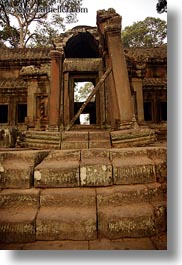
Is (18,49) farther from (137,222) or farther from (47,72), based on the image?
(137,222)

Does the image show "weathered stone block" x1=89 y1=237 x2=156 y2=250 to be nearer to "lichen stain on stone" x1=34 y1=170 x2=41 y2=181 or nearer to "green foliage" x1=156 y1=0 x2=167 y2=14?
"lichen stain on stone" x1=34 y1=170 x2=41 y2=181

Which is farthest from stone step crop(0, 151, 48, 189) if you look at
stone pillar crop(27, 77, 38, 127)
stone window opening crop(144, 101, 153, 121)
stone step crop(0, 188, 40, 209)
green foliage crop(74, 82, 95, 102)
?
green foliage crop(74, 82, 95, 102)

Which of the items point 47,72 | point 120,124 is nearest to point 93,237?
point 120,124

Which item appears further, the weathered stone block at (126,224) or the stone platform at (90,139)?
the stone platform at (90,139)

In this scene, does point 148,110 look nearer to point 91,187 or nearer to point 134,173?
point 134,173

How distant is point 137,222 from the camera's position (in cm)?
198

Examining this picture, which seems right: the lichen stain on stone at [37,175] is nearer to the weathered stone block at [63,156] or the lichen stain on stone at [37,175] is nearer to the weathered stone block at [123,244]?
the weathered stone block at [63,156]

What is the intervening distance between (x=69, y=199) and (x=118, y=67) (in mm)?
2360

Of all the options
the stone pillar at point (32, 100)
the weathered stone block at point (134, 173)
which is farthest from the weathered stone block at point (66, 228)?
the stone pillar at point (32, 100)

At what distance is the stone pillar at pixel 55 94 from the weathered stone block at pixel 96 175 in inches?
84.2

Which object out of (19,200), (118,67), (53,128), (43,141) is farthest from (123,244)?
(53,128)

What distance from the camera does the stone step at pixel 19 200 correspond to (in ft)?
7.16

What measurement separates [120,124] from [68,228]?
2003mm

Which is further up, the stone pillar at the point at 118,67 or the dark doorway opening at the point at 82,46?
the dark doorway opening at the point at 82,46
